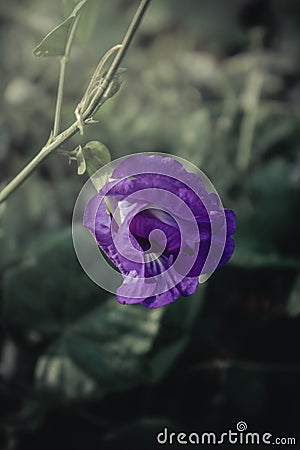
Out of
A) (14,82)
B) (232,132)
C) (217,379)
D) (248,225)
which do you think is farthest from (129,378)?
(14,82)

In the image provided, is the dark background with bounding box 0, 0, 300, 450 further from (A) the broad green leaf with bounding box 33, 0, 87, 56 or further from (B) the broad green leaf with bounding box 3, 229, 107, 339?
(A) the broad green leaf with bounding box 33, 0, 87, 56

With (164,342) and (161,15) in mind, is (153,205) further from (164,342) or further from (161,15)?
(161,15)

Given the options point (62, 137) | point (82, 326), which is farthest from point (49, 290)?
point (62, 137)

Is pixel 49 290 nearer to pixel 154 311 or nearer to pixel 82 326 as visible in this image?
pixel 82 326

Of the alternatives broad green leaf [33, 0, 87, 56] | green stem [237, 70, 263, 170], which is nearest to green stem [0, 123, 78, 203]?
broad green leaf [33, 0, 87, 56]

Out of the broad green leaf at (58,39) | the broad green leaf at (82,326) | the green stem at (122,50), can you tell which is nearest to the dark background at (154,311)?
the broad green leaf at (82,326)

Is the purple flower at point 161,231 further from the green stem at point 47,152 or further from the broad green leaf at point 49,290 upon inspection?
the broad green leaf at point 49,290
